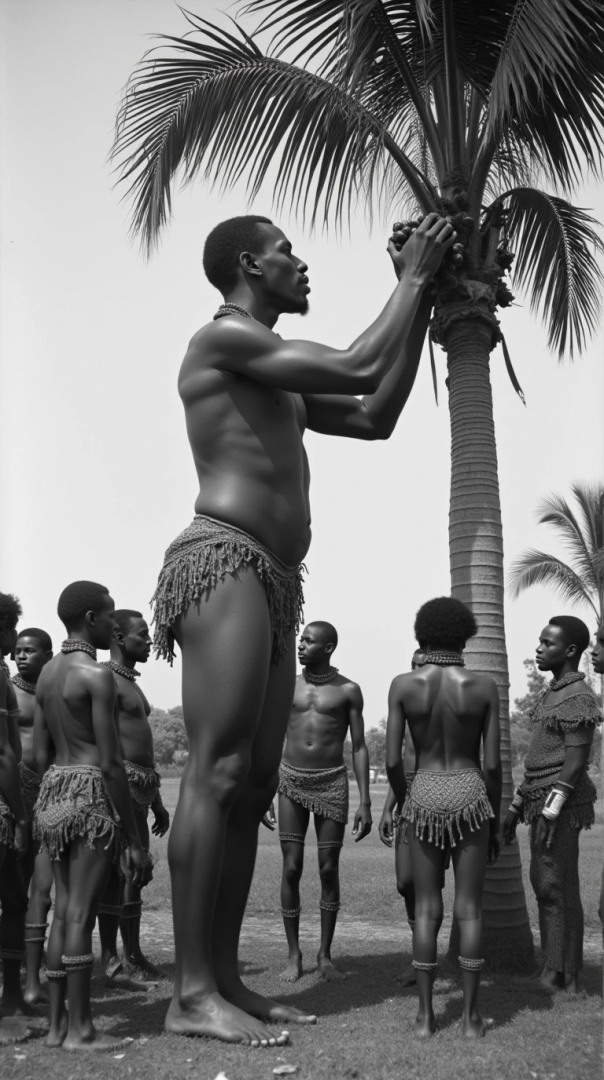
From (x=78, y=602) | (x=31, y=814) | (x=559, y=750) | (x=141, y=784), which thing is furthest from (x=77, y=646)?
(x=559, y=750)

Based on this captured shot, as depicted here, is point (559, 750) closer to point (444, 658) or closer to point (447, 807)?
point (444, 658)

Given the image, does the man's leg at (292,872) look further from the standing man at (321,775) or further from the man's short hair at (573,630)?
the man's short hair at (573,630)

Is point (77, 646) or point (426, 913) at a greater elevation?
point (77, 646)

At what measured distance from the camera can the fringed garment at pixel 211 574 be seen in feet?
10.9

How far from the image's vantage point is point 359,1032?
142 inches

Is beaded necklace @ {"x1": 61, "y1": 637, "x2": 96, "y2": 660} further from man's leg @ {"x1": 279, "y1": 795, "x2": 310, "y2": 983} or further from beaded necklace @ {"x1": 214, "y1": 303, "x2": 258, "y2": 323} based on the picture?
man's leg @ {"x1": 279, "y1": 795, "x2": 310, "y2": 983}

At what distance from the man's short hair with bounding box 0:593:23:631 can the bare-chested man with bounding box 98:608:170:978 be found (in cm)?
123

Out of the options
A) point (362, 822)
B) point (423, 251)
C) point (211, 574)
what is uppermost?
point (423, 251)

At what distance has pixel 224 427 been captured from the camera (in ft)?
11.3

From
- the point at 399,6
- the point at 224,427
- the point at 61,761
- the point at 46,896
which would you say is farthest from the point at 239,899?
the point at 399,6

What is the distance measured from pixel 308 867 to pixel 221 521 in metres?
11.0

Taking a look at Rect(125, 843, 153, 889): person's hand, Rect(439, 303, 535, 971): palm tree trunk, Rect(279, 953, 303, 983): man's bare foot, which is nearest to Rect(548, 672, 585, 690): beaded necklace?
Rect(439, 303, 535, 971): palm tree trunk

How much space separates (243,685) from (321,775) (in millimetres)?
3361

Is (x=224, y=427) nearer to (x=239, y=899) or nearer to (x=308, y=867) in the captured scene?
(x=239, y=899)
